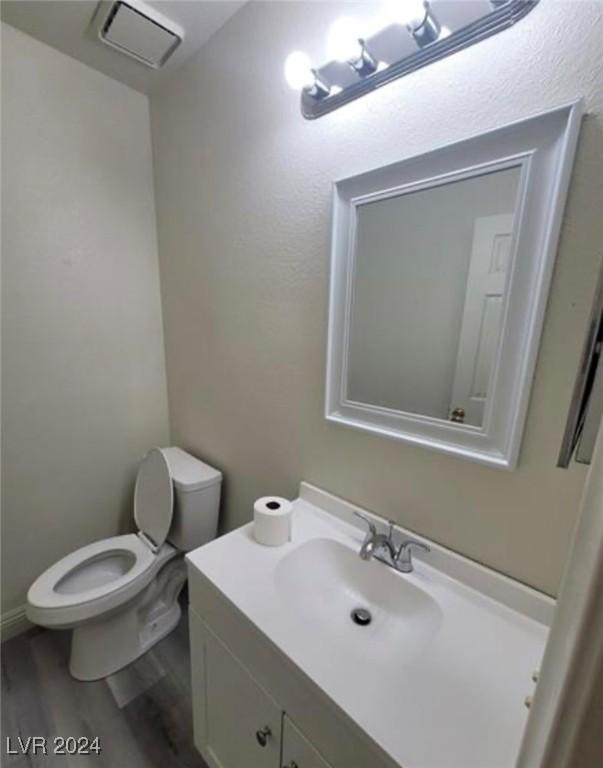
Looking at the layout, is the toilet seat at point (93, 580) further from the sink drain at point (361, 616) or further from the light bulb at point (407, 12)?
the light bulb at point (407, 12)

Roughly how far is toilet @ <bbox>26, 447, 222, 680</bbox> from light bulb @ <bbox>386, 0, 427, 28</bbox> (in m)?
1.55

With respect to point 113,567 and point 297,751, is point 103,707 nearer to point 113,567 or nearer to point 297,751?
point 113,567

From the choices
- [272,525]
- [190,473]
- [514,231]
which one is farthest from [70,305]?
[514,231]

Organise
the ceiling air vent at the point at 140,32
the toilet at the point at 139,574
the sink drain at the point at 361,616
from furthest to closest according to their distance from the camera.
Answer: the toilet at the point at 139,574
the ceiling air vent at the point at 140,32
the sink drain at the point at 361,616

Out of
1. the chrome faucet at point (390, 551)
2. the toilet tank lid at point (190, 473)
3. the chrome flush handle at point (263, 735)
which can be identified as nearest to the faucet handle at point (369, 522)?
the chrome faucet at point (390, 551)

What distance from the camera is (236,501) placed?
5.05 ft

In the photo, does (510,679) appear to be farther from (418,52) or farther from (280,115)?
(280,115)

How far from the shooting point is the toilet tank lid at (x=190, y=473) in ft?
4.78

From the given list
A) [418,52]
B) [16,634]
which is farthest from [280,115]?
[16,634]

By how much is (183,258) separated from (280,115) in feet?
2.44

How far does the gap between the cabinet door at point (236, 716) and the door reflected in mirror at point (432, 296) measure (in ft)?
2.48

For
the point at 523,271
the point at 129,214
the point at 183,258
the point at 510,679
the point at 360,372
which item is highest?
the point at 129,214

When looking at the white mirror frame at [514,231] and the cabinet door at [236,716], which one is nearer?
the white mirror frame at [514,231]

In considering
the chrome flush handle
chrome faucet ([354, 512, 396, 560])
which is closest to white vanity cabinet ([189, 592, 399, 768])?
the chrome flush handle
